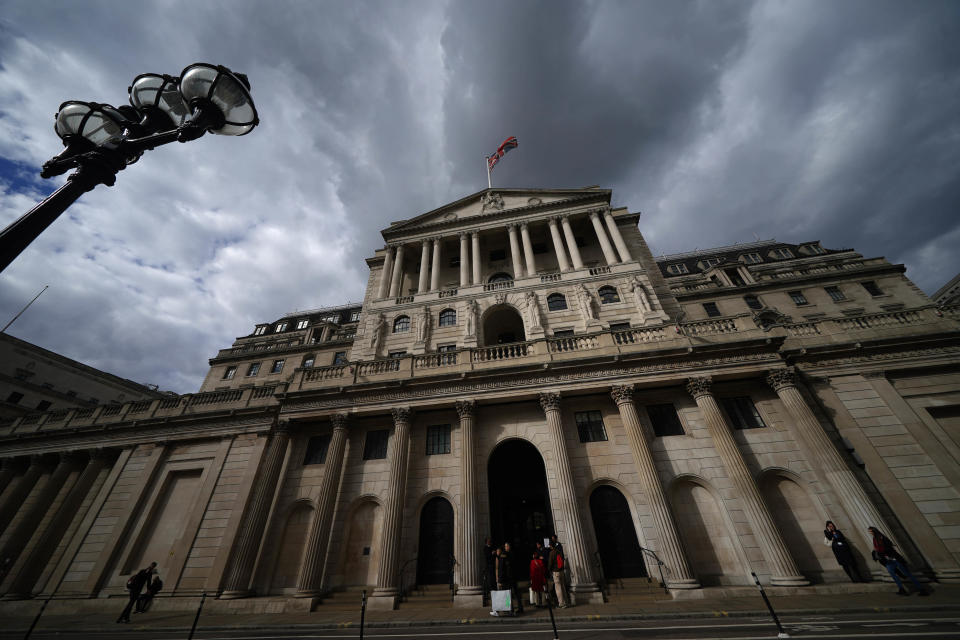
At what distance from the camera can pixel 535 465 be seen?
1708 cm

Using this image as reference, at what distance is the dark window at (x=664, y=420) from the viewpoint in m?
15.2

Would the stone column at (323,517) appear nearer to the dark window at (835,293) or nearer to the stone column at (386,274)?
the stone column at (386,274)

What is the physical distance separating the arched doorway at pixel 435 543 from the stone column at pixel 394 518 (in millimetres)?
1345

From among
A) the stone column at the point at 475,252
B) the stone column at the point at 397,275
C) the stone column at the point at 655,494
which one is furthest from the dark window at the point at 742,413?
the stone column at the point at 397,275

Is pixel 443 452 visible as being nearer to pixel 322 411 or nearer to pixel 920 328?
pixel 322 411

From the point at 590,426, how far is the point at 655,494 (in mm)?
3748

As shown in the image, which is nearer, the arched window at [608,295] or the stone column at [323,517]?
the stone column at [323,517]

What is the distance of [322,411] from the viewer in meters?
17.3

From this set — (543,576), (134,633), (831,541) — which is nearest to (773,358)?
(831,541)

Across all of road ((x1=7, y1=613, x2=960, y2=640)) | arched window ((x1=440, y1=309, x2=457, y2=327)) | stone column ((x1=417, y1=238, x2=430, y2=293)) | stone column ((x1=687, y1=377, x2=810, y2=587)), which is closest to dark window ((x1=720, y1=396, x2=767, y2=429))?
stone column ((x1=687, y1=377, x2=810, y2=587))

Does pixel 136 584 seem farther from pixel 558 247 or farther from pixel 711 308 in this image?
pixel 711 308

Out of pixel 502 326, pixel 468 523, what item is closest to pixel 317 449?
pixel 468 523

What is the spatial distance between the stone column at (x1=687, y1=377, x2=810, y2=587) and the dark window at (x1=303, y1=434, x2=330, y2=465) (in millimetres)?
17768

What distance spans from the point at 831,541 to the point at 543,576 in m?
10.1
